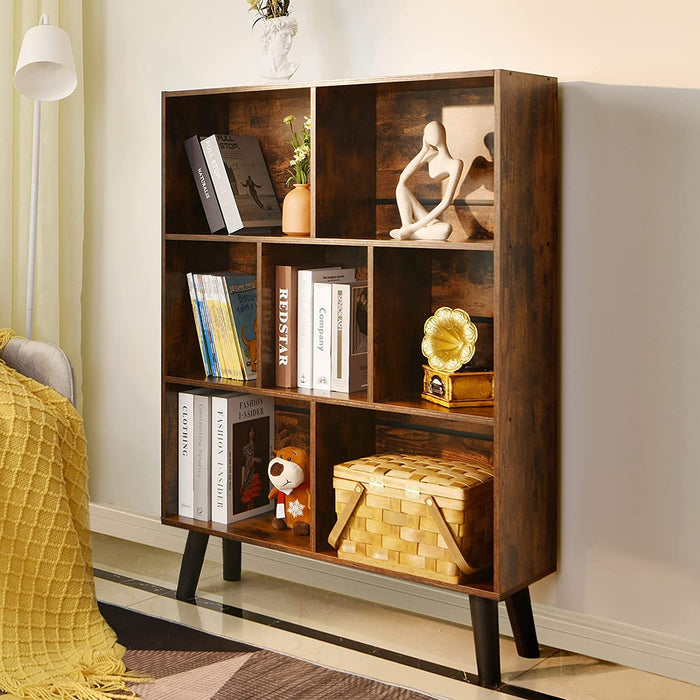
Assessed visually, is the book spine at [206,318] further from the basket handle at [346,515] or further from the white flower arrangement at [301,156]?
the basket handle at [346,515]

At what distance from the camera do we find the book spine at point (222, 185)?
236cm

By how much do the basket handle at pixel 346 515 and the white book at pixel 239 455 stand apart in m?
0.36

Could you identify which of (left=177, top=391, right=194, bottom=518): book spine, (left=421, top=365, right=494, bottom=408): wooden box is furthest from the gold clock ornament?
(left=177, top=391, right=194, bottom=518): book spine

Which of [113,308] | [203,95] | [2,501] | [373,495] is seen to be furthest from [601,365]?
[113,308]

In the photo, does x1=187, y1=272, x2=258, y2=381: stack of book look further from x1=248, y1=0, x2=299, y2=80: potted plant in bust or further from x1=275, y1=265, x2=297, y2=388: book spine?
x1=248, y1=0, x2=299, y2=80: potted plant in bust

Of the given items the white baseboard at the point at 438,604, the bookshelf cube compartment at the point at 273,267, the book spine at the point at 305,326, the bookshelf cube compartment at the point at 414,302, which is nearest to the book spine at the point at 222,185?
the bookshelf cube compartment at the point at 273,267

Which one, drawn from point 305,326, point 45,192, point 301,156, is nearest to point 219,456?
point 305,326

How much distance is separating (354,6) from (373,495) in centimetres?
121

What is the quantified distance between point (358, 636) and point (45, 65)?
1.70 metres

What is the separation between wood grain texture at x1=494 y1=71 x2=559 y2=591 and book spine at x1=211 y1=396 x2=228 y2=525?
0.79 meters

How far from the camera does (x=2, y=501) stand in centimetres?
198

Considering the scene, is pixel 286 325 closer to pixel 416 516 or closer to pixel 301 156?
pixel 301 156

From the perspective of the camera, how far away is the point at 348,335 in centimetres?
222

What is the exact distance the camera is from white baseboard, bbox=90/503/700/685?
6.75ft
